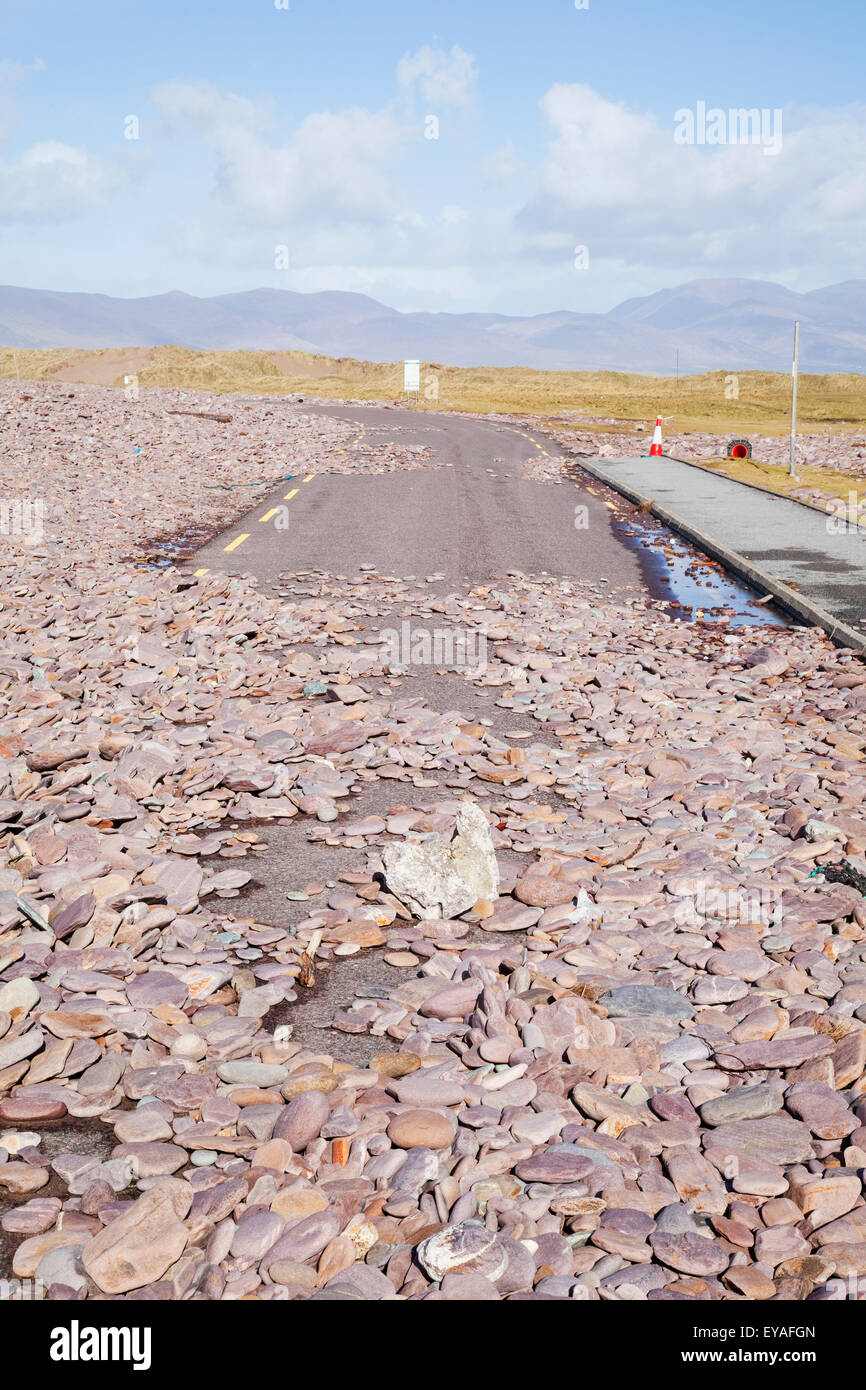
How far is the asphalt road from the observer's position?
1420cm

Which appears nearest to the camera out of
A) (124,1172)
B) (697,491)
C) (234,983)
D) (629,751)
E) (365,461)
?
(124,1172)

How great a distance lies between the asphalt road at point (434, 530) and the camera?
14.2 m

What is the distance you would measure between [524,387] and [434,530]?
311ft

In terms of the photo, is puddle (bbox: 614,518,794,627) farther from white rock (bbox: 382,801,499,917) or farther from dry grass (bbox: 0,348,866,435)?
dry grass (bbox: 0,348,866,435)

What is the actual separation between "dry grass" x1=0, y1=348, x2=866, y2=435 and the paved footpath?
25.0m

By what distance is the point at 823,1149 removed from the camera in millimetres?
3531

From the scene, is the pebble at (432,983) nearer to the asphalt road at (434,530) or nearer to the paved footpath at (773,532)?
the paved footpath at (773,532)

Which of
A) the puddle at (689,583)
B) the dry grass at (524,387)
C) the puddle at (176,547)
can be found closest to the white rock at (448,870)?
the puddle at (689,583)

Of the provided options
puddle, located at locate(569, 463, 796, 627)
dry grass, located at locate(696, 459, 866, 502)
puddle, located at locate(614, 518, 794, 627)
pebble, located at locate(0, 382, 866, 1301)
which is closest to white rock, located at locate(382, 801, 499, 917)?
pebble, located at locate(0, 382, 866, 1301)

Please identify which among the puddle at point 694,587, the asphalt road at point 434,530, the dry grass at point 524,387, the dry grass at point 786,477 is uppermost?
the dry grass at point 524,387

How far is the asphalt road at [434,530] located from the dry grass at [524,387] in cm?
2803

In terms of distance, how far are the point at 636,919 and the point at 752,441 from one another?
127ft
